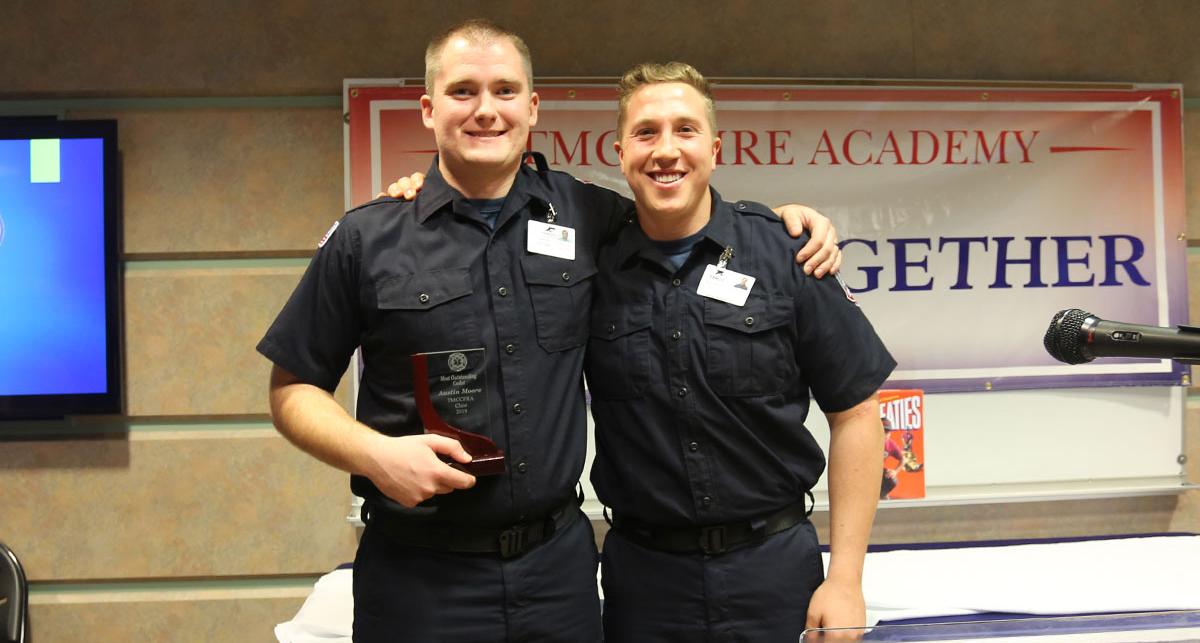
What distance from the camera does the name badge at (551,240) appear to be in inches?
66.2

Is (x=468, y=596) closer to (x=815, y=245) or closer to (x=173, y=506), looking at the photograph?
(x=815, y=245)

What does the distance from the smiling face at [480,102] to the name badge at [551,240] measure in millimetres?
135

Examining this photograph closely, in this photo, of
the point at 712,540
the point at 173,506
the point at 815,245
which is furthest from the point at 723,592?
the point at 173,506

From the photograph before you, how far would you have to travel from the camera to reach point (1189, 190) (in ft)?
9.66

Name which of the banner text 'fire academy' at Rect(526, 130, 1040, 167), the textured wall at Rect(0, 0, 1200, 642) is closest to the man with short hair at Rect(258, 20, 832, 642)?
the banner text 'fire academy' at Rect(526, 130, 1040, 167)

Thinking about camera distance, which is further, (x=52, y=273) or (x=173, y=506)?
(x=173, y=506)

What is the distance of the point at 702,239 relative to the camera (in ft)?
5.57

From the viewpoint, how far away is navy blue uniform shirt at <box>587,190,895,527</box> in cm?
163

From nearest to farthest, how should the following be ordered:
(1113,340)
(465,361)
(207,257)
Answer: (1113,340), (465,361), (207,257)

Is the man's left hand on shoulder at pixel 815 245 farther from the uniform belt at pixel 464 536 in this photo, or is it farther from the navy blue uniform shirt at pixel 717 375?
the uniform belt at pixel 464 536

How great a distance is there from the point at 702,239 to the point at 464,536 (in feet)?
2.26

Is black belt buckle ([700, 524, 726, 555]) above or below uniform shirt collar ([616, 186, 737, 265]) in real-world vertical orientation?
below

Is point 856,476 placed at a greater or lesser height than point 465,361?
lesser

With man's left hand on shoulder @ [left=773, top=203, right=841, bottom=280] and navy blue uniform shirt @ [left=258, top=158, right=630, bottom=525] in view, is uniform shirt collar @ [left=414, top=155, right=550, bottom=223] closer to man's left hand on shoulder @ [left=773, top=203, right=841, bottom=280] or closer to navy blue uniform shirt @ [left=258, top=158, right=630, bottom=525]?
navy blue uniform shirt @ [left=258, top=158, right=630, bottom=525]
